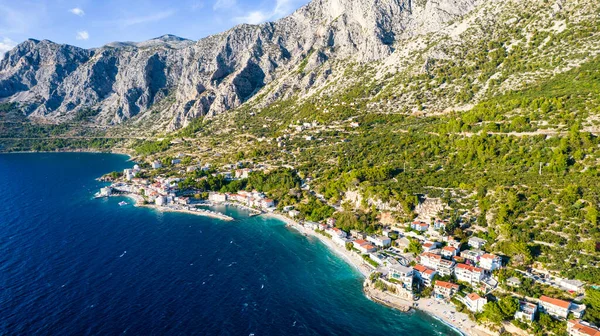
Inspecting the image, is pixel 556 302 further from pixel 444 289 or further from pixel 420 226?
pixel 420 226

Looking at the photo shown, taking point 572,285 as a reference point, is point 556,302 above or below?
below

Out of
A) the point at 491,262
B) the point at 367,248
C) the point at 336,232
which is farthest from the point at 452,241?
the point at 336,232

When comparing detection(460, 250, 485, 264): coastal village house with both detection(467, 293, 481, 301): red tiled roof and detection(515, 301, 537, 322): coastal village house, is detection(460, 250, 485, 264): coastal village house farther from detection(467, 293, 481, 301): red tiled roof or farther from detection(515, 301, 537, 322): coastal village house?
detection(515, 301, 537, 322): coastal village house

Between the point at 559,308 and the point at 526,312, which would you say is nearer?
the point at 559,308

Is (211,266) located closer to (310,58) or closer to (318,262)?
(318,262)

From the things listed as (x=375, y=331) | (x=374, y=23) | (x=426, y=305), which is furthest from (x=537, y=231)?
(x=374, y=23)

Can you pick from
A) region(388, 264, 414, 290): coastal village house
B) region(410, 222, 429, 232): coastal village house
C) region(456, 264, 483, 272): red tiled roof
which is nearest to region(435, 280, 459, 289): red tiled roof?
region(456, 264, 483, 272): red tiled roof

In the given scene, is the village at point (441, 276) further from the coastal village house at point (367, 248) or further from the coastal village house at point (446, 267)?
the coastal village house at point (446, 267)

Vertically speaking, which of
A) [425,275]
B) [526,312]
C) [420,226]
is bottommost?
[526,312]
